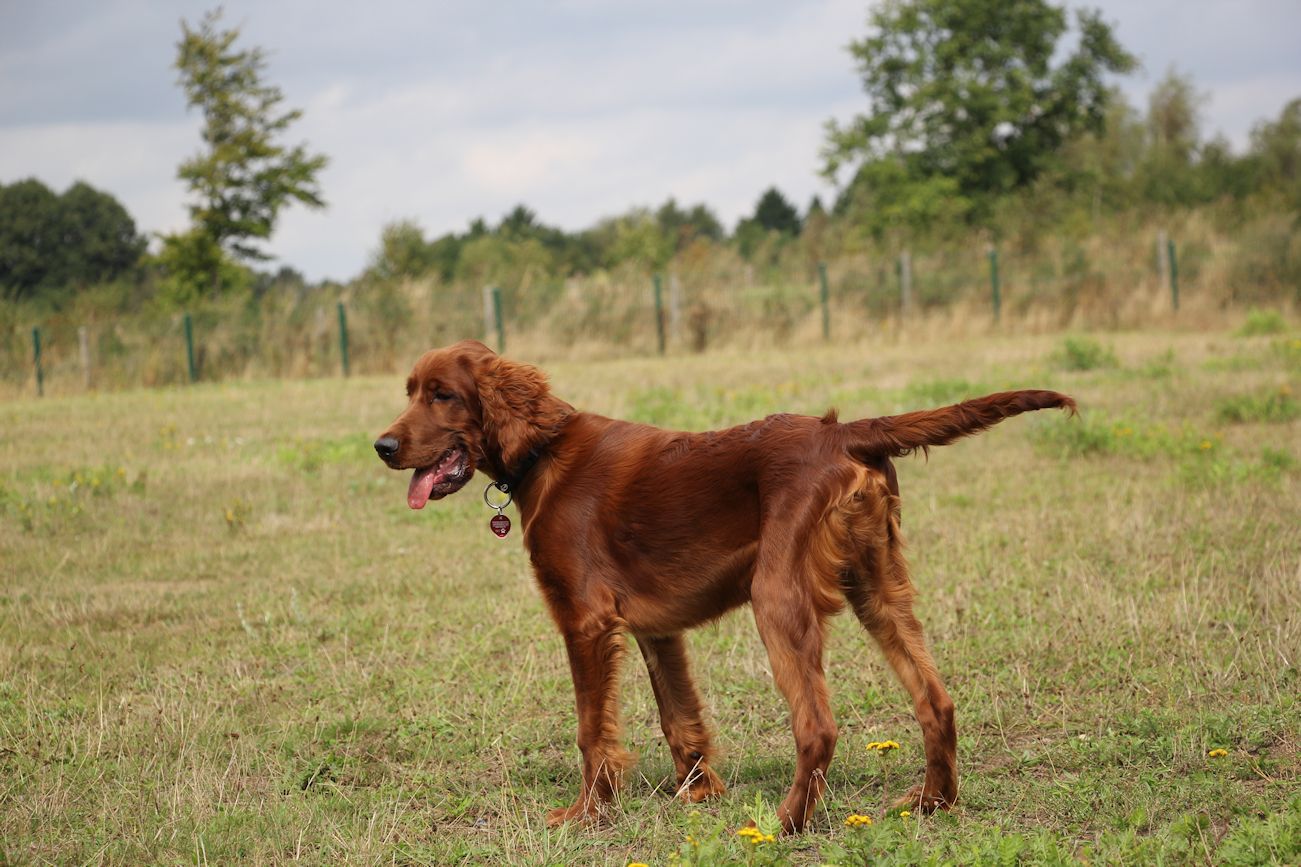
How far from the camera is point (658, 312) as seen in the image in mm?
22844

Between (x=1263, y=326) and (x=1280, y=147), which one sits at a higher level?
(x=1280, y=147)

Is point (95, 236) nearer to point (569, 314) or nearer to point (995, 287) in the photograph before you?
point (569, 314)

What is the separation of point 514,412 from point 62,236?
40.2 metres

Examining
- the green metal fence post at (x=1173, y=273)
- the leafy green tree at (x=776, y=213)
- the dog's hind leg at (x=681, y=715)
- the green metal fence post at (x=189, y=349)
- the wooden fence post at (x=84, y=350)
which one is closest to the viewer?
the dog's hind leg at (x=681, y=715)

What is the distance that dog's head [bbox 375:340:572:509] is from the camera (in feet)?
13.4

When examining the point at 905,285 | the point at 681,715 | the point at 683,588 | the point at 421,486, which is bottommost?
the point at 681,715

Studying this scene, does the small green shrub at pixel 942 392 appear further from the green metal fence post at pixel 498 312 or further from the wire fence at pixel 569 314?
the green metal fence post at pixel 498 312

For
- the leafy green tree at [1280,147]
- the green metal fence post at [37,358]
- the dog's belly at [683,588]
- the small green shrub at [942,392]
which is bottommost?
the dog's belly at [683,588]

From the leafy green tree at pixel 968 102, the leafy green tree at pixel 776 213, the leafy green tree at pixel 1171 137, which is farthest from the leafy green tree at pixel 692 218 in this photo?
the leafy green tree at pixel 968 102

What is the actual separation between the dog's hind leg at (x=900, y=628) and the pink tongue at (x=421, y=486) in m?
1.38

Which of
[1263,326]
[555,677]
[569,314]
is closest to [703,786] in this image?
[555,677]

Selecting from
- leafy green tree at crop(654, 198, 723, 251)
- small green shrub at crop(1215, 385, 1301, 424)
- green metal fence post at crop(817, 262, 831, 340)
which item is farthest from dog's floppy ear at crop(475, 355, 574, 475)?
leafy green tree at crop(654, 198, 723, 251)

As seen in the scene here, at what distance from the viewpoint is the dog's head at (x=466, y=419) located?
4070 mm

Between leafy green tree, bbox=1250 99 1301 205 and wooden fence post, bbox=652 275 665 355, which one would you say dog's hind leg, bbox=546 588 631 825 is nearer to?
wooden fence post, bbox=652 275 665 355
